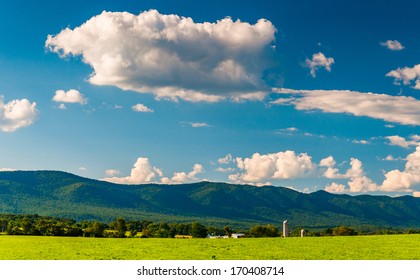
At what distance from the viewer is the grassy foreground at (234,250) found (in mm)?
27922

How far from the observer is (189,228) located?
89438 mm

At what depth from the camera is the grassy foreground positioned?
2792 cm

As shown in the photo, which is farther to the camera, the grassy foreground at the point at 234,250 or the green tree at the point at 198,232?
the green tree at the point at 198,232

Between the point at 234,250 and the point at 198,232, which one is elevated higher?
the point at 234,250

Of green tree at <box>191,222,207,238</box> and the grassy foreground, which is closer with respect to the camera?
the grassy foreground

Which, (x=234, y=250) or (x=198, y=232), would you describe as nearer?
(x=234, y=250)

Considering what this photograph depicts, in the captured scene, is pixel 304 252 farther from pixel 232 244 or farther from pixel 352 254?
pixel 232 244

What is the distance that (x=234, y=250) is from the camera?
3109 cm
